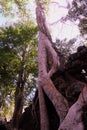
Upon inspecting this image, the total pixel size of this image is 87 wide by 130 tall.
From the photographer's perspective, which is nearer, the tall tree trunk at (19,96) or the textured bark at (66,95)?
the textured bark at (66,95)

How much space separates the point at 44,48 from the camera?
6727 mm

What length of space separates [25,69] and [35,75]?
1.25 ft

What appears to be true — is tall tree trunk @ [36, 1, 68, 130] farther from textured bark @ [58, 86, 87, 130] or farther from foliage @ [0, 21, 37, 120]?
foliage @ [0, 21, 37, 120]

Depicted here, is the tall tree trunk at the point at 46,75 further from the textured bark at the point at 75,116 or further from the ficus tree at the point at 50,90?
the textured bark at the point at 75,116

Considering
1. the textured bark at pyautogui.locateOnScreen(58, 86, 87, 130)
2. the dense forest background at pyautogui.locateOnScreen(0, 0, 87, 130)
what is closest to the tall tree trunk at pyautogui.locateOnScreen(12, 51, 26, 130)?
the dense forest background at pyautogui.locateOnScreen(0, 0, 87, 130)

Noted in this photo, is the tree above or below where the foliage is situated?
below

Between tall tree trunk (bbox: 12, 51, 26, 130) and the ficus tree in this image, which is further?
tall tree trunk (bbox: 12, 51, 26, 130)

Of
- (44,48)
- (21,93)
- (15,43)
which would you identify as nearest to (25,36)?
(15,43)

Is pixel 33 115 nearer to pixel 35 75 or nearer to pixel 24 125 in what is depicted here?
pixel 24 125

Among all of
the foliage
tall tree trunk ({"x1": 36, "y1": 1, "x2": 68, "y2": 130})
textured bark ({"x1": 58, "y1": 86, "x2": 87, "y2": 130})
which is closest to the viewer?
textured bark ({"x1": 58, "y1": 86, "x2": 87, "y2": 130})

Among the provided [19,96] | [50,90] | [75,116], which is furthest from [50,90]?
[19,96]

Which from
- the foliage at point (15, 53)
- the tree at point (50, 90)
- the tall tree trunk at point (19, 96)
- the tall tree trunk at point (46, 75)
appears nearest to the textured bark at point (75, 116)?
the tree at point (50, 90)

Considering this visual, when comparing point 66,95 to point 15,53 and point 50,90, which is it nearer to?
point 50,90

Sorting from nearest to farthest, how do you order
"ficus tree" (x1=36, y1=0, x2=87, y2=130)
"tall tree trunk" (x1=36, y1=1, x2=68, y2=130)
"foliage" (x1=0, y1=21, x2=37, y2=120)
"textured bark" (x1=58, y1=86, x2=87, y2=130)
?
"textured bark" (x1=58, y1=86, x2=87, y2=130) < "ficus tree" (x1=36, y1=0, x2=87, y2=130) < "tall tree trunk" (x1=36, y1=1, x2=68, y2=130) < "foliage" (x1=0, y1=21, x2=37, y2=120)
